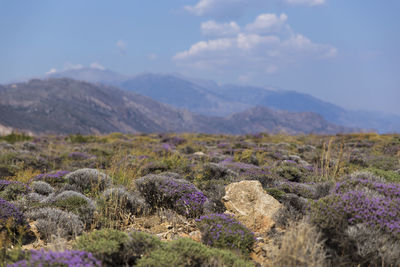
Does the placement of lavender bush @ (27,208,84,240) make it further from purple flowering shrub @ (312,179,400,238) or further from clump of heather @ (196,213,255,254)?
purple flowering shrub @ (312,179,400,238)

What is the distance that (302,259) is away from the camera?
3.17m

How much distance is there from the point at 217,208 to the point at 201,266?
8.47 ft

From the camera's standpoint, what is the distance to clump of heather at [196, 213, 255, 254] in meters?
4.25

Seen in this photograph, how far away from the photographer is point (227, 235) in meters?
4.32

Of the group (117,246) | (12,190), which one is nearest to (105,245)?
(117,246)

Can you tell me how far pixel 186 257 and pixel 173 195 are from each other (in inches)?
102

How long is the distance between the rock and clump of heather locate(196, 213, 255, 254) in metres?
0.81

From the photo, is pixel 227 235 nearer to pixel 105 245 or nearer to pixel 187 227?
pixel 187 227

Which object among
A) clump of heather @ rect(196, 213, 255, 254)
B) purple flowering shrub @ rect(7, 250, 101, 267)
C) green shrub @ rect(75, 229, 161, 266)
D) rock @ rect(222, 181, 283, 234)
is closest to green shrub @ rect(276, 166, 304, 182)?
rock @ rect(222, 181, 283, 234)

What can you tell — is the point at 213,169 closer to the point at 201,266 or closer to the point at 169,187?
the point at 169,187

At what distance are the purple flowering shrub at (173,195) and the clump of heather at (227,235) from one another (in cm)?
124

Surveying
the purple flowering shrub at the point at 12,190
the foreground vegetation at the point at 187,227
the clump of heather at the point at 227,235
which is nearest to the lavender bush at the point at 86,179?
the foreground vegetation at the point at 187,227

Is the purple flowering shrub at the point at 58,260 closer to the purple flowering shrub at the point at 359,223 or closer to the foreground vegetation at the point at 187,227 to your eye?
the foreground vegetation at the point at 187,227

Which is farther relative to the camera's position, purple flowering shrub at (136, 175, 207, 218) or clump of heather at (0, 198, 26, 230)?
purple flowering shrub at (136, 175, 207, 218)
